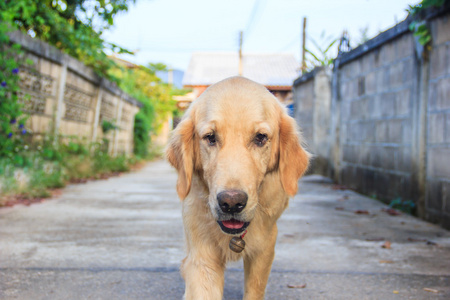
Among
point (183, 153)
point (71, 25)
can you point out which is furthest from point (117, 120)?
point (183, 153)

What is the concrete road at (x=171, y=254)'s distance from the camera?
3170 mm

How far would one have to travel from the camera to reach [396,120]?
6.93 m

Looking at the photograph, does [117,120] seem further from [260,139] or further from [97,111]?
[260,139]

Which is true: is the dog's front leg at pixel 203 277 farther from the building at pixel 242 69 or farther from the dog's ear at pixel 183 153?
the building at pixel 242 69

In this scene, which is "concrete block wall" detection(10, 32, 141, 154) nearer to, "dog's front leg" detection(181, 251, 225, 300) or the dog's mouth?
"dog's front leg" detection(181, 251, 225, 300)

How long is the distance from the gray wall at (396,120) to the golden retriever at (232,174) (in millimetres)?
2277

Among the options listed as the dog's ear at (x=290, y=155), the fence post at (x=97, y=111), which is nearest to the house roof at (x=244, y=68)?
the fence post at (x=97, y=111)

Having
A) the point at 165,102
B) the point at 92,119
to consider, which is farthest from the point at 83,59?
the point at 165,102

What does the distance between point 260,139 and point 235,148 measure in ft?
0.62

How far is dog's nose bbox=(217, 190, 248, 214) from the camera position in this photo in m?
2.18

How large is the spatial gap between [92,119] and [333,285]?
9.47m

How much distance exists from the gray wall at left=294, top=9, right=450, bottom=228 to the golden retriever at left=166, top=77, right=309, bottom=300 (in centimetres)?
228

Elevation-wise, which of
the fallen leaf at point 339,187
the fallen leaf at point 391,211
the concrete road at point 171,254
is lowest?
the concrete road at point 171,254

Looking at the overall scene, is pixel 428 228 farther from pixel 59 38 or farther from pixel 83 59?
pixel 83 59
